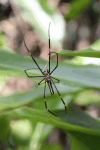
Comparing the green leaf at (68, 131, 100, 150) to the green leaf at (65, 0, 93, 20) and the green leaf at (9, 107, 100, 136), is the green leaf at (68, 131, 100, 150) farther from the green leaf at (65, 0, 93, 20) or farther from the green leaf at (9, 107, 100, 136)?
the green leaf at (65, 0, 93, 20)

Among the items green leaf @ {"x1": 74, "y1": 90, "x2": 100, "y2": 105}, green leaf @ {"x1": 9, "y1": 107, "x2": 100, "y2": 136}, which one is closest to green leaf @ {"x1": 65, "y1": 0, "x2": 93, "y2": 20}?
green leaf @ {"x1": 74, "y1": 90, "x2": 100, "y2": 105}

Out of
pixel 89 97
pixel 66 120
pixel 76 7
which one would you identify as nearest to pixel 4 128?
pixel 66 120

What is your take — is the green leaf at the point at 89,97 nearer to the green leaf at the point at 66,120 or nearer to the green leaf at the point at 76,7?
the green leaf at the point at 66,120

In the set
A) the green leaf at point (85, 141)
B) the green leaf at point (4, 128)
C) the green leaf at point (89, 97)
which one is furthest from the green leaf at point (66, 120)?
the green leaf at point (89, 97)

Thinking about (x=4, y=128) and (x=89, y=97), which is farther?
(x=89, y=97)

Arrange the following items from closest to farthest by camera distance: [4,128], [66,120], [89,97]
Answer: [66,120], [4,128], [89,97]

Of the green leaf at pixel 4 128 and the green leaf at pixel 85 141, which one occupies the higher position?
the green leaf at pixel 85 141

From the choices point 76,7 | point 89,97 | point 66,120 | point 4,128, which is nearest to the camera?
point 66,120

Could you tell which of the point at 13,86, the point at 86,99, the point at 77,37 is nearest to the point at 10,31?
the point at 13,86

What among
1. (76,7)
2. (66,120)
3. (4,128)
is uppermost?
(76,7)

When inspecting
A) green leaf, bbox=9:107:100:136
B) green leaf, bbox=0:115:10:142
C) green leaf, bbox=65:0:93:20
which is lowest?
green leaf, bbox=0:115:10:142

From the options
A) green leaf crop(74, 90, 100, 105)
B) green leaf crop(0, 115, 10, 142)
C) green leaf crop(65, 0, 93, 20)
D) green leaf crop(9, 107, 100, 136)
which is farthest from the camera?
green leaf crop(65, 0, 93, 20)

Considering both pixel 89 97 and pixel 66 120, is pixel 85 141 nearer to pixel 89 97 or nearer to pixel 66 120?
pixel 66 120
